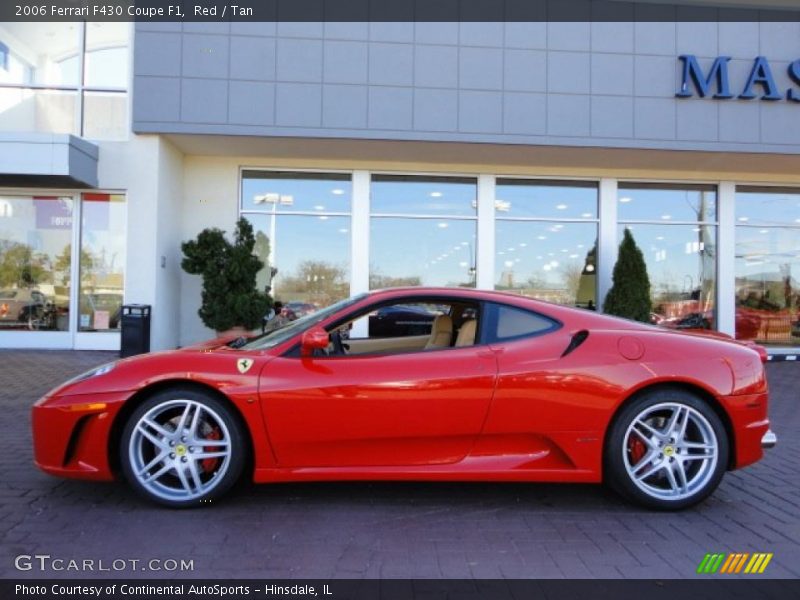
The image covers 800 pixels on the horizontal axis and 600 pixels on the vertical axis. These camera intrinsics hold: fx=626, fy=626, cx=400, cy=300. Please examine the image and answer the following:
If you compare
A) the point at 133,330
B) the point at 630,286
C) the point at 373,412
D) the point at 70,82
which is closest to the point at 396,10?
the point at 70,82

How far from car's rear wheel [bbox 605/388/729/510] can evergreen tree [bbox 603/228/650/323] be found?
783cm

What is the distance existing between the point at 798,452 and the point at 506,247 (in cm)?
740

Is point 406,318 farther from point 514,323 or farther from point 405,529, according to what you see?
point 405,529

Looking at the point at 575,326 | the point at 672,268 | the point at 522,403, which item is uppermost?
the point at 672,268

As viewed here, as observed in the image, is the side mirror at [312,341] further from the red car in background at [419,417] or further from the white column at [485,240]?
the white column at [485,240]

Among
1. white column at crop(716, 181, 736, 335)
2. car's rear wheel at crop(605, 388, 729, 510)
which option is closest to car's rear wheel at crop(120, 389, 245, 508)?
car's rear wheel at crop(605, 388, 729, 510)

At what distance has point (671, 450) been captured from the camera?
3.72 metres

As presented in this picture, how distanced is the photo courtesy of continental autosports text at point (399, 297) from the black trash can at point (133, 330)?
0.14 ft

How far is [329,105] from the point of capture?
1030cm

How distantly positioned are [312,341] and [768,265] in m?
12.1

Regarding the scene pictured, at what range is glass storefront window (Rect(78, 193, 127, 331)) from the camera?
1071 cm
